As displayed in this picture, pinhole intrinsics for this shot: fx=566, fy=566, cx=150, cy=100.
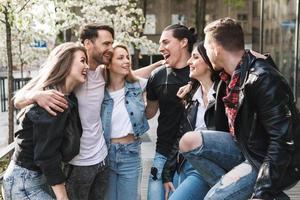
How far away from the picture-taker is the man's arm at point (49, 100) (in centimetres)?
332

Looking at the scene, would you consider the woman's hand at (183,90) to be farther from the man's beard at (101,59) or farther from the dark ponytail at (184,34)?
the man's beard at (101,59)

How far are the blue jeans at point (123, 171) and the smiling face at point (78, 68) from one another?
27.6 inches

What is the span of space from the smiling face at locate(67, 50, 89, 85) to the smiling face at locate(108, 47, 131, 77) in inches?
19.2

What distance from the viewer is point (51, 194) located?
3.52m

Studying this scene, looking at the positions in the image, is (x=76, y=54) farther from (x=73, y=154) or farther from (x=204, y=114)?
(x=204, y=114)

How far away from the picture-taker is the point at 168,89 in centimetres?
417

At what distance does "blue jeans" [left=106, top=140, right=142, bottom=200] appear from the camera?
4152mm

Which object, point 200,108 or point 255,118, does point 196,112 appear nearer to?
point 200,108

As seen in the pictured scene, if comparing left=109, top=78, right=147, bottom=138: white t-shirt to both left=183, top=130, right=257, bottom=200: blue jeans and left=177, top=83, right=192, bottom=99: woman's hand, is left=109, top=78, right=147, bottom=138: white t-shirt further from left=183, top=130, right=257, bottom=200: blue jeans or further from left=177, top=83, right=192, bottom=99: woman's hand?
left=183, top=130, right=257, bottom=200: blue jeans

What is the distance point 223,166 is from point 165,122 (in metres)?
1.00

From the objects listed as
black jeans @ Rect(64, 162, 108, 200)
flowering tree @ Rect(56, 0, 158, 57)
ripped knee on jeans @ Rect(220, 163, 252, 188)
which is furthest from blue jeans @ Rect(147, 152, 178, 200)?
flowering tree @ Rect(56, 0, 158, 57)

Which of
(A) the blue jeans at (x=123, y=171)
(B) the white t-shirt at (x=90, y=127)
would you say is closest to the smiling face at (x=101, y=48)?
(B) the white t-shirt at (x=90, y=127)

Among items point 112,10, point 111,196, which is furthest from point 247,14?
point 111,196

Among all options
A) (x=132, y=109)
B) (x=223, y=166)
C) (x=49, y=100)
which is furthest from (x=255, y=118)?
(x=132, y=109)
